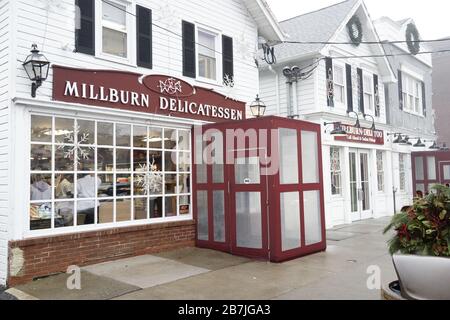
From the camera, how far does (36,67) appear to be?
6848 millimetres

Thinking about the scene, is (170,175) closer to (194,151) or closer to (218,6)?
(194,151)

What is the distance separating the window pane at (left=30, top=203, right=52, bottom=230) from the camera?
7.03 m

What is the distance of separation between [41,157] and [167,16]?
423 cm

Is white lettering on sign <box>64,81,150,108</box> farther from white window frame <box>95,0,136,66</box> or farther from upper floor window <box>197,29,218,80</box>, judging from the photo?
upper floor window <box>197,29,218,80</box>

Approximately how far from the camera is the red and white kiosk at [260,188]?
326 inches

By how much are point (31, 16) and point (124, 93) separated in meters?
2.05

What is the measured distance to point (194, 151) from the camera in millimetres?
9727

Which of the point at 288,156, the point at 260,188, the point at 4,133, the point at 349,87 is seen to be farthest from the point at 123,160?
the point at 349,87

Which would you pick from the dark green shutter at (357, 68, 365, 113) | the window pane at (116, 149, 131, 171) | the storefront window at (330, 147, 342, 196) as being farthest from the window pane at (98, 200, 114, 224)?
the dark green shutter at (357, 68, 365, 113)

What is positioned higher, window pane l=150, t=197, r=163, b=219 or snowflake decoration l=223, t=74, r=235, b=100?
snowflake decoration l=223, t=74, r=235, b=100

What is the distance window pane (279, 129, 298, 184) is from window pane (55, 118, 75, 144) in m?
3.91

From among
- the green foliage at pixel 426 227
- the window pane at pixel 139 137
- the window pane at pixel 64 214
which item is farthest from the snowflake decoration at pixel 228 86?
the green foliage at pixel 426 227

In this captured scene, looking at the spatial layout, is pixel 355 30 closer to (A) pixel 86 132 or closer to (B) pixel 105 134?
(B) pixel 105 134
